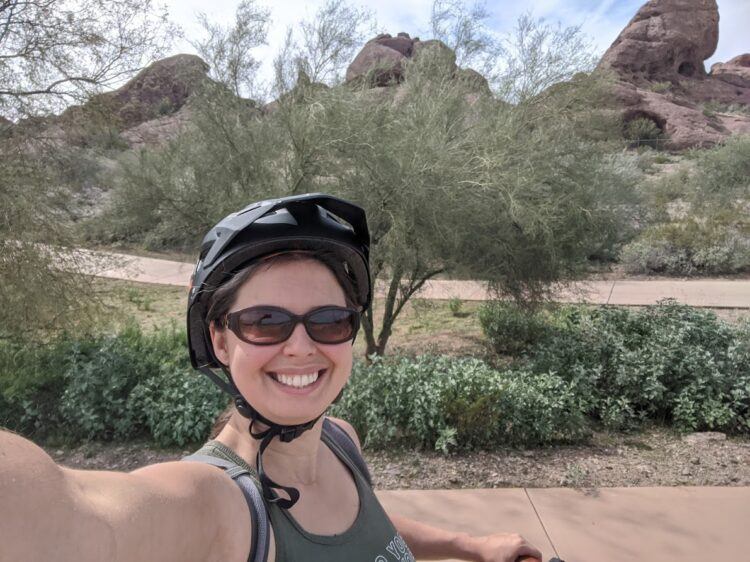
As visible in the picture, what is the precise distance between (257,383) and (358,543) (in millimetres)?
377

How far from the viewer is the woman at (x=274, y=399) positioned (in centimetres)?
83

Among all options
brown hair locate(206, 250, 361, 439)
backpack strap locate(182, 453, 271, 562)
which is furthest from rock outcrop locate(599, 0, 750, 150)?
backpack strap locate(182, 453, 271, 562)

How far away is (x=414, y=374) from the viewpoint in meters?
4.37

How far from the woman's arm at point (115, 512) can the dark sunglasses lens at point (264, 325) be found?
0.83 ft

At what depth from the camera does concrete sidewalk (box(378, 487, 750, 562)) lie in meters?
2.72

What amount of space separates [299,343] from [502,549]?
91 centimetres

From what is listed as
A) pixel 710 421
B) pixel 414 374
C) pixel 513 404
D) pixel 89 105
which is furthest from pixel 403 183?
pixel 89 105

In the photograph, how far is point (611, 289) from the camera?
10398mm

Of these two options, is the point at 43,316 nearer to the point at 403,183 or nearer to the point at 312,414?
the point at 403,183

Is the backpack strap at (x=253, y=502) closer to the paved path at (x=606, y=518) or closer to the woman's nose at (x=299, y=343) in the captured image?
the woman's nose at (x=299, y=343)

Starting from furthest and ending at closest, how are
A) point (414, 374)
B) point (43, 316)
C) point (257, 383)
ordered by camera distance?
point (43, 316) < point (414, 374) < point (257, 383)

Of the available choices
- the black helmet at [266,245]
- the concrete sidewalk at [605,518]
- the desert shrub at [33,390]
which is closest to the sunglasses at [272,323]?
the black helmet at [266,245]

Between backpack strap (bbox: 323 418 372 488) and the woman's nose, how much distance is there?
1.42 ft

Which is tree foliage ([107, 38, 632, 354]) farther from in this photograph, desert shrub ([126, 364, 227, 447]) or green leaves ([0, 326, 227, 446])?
desert shrub ([126, 364, 227, 447])
